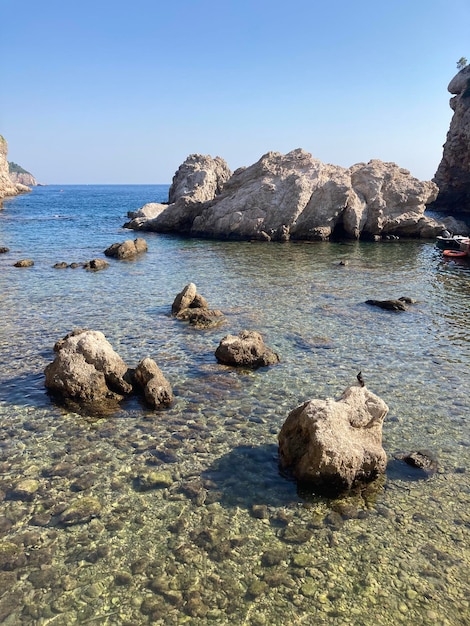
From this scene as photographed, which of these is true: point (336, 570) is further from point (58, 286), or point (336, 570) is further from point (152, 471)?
point (58, 286)

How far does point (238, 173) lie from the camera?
5306cm

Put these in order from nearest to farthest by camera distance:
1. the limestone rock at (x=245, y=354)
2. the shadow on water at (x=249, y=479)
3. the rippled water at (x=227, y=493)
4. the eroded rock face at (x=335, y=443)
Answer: the rippled water at (x=227, y=493), the shadow on water at (x=249, y=479), the eroded rock face at (x=335, y=443), the limestone rock at (x=245, y=354)

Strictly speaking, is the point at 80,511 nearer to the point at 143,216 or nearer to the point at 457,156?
the point at 143,216

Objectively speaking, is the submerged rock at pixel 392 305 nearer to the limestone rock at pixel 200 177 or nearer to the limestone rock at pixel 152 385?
the limestone rock at pixel 152 385

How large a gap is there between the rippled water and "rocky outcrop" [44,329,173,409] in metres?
0.54

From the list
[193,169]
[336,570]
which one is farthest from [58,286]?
[193,169]

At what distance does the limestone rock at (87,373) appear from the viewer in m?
12.9

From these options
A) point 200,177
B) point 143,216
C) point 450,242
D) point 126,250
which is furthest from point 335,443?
point 200,177

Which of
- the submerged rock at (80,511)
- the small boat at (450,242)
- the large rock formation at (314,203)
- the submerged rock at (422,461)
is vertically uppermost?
the large rock formation at (314,203)

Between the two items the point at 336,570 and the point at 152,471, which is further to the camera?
the point at 152,471

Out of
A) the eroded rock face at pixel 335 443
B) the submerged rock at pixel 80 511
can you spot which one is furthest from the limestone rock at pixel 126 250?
the submerged rock at pixel 80 511

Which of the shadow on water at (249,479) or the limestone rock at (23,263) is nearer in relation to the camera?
the shadow on water at (249,479)

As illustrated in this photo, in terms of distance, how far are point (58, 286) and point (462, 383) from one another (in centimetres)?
2209

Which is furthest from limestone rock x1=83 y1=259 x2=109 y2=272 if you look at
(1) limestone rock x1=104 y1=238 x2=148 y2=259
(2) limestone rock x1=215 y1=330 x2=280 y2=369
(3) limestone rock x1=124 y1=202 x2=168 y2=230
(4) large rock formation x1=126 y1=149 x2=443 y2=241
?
(3) limestone rock x1=124 y1=202 x2=168 y2=230
